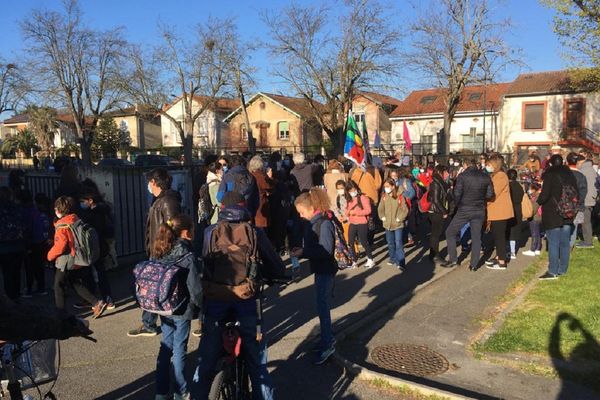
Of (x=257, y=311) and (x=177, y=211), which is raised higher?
(x=177, y=211)

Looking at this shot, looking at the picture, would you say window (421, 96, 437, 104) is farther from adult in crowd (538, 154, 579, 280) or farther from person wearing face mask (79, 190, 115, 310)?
person wearing face mask (79, 190, 115, 310)

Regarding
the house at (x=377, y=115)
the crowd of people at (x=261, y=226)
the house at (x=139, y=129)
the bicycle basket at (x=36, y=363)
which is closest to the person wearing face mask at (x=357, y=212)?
the crowd of people at (x=261, y=226)

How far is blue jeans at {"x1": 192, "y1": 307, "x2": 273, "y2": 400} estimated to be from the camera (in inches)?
148

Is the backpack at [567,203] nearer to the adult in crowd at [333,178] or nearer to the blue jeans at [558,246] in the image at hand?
the blue jeans at [558,246]

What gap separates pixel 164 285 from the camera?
3.76 m

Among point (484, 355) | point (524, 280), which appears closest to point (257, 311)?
point (484, 355)

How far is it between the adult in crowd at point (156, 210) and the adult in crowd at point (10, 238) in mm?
1846

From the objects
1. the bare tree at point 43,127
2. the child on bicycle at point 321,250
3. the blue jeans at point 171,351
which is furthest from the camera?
the bare tree at point 43,127

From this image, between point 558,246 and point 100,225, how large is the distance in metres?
6.80

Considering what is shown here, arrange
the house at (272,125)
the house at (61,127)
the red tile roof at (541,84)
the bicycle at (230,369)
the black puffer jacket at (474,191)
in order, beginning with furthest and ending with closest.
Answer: the house at (61,127) → the house at (272,125) → the red tile roof at (541,84) → the black puffer jacket at (474,191) → the bicycle at (230,369)

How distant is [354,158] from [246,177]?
12.7 feet

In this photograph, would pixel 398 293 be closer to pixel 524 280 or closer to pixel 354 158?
pixel 524 280

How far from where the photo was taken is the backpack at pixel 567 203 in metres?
7.75

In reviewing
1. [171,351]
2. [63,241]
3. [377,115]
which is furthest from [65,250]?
[377,115]
